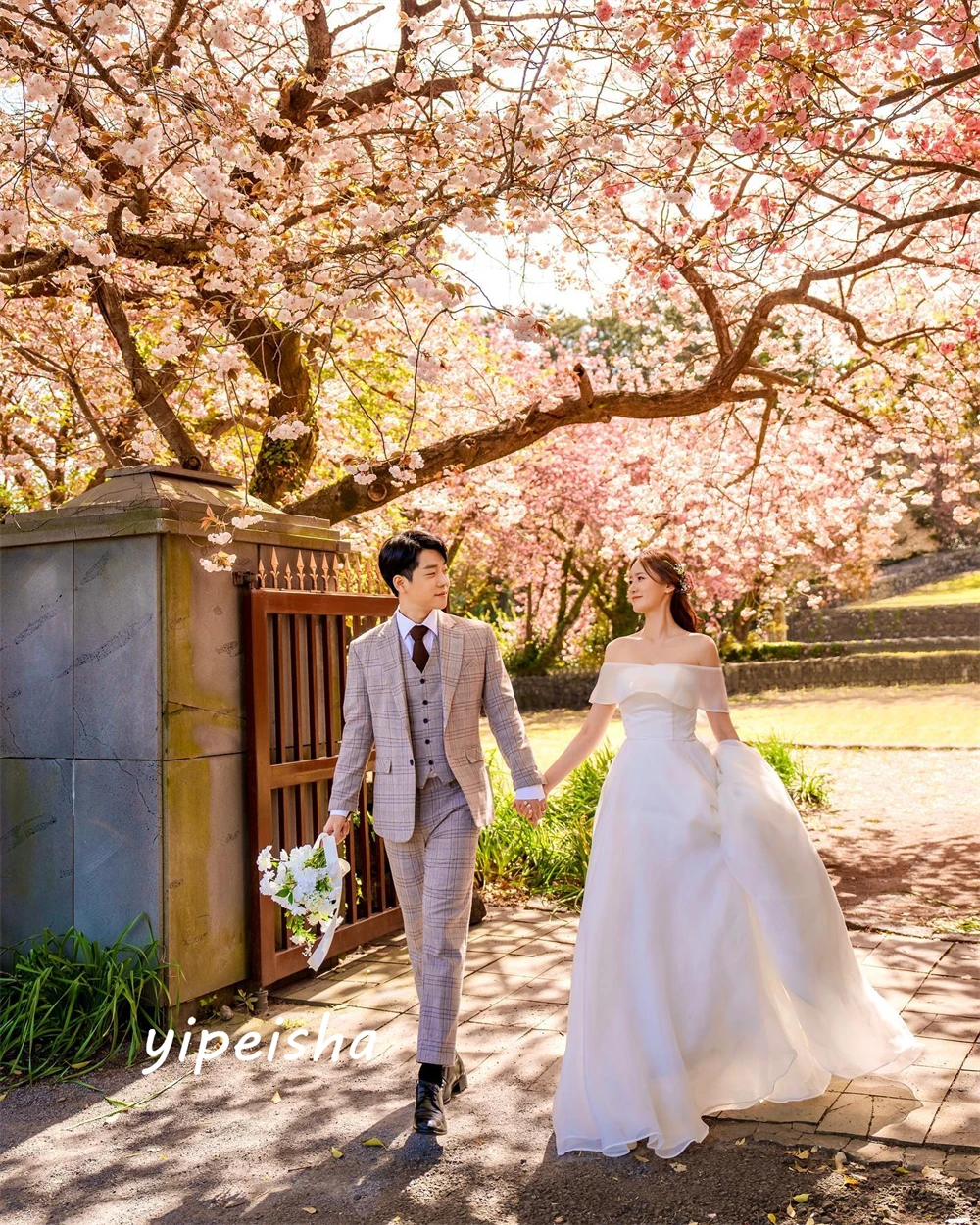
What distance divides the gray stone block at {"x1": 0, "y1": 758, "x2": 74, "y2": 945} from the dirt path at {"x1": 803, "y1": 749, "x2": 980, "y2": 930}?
426 centimetres

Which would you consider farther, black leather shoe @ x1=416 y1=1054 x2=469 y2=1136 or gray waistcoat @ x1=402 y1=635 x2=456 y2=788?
gray waistcoat @ x1=402 y1=635 x2=456 y2=788

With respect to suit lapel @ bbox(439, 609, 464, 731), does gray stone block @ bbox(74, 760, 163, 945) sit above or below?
below

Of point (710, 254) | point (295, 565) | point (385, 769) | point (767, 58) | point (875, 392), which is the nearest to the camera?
point (385, 769)

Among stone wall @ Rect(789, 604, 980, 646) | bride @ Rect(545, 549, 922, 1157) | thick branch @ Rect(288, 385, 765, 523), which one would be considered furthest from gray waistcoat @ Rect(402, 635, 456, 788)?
stone wall @ Rect(789, 604, 980, 646)

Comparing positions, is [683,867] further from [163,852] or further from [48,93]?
[48,93]

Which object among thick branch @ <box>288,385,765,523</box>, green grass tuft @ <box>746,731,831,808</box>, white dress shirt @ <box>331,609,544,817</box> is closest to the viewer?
white dress shirt @ <box>331,609,544,817</box>

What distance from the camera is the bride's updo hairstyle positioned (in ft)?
13.2

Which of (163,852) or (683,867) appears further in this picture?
(163,852)

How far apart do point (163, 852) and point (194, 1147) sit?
52.6 inches

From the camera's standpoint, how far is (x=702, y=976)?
346cm

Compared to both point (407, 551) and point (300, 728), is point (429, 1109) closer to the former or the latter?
point (407, 551)

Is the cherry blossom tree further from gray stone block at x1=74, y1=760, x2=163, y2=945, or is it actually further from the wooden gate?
gray stone block at x1=74, y1=760, x2=163, y2=945

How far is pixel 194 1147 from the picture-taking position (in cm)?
357

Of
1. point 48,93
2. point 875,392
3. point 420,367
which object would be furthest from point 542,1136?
point 875,392
